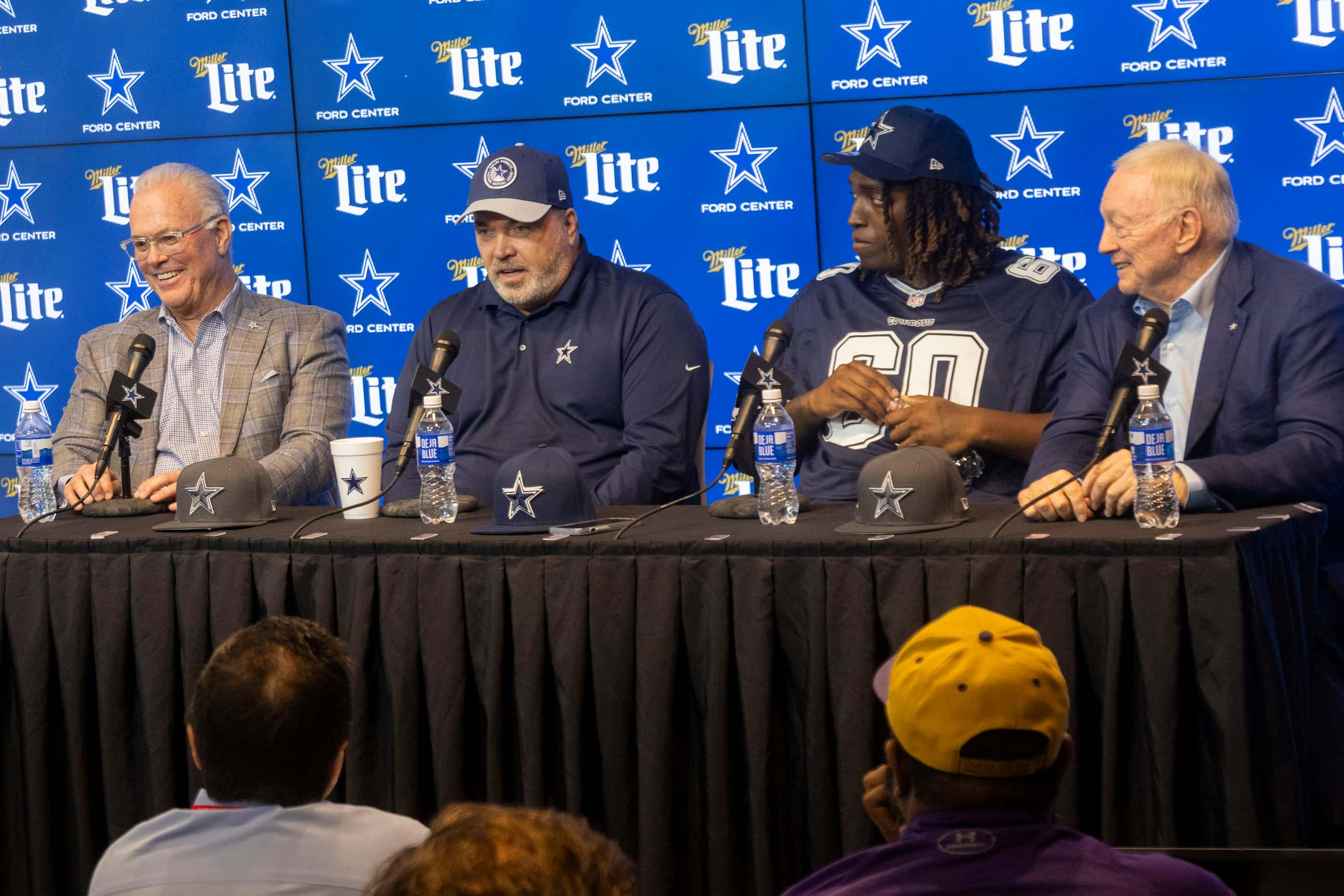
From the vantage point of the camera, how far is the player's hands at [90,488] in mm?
2885

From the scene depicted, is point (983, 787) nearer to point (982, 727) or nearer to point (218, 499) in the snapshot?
point (982, 727)

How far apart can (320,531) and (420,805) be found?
0.53m

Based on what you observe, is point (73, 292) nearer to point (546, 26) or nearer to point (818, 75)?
point (546, 26)

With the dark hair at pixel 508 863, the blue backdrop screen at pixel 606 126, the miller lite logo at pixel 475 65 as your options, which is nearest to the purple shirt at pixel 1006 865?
the dark hair at pixel 508 863

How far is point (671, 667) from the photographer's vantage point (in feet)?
6.96

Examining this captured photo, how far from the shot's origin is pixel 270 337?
321cm

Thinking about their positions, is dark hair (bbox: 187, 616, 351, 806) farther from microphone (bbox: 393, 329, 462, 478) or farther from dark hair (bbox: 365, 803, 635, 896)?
microphone (bbox: 393, 329, 462, 478)

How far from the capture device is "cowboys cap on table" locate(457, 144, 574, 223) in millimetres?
3047

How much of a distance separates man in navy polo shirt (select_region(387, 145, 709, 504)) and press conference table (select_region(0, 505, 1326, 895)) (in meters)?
0.56

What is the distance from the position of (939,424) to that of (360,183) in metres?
3.05

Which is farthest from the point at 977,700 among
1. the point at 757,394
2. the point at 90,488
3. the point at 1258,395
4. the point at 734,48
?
the point at 734,48

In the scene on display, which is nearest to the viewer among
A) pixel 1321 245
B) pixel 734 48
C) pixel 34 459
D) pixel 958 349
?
pixel 958 349

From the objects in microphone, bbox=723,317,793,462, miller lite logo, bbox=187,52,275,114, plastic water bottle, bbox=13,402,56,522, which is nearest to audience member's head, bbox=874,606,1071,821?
microphone, bbox=723,317,793,462

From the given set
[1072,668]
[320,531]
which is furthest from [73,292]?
[1072,668]
